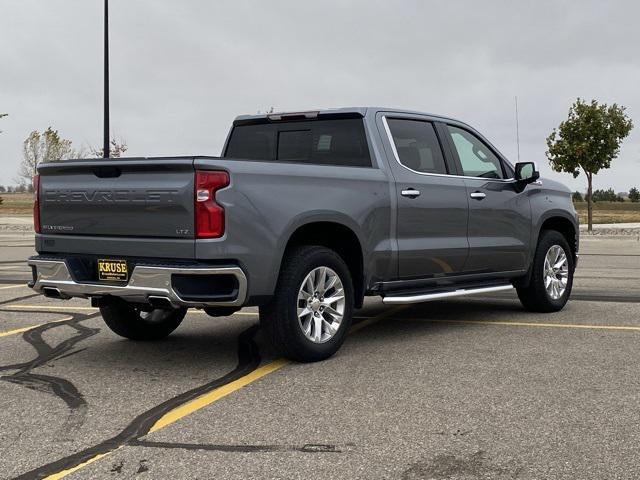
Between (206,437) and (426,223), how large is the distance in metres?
3.51

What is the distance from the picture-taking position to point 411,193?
7039mm

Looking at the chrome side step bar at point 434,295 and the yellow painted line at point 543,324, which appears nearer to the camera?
the chrome side step bar at point 434,295

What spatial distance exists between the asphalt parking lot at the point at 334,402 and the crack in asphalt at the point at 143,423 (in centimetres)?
1

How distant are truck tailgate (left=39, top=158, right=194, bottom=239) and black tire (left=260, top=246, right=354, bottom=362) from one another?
820mm

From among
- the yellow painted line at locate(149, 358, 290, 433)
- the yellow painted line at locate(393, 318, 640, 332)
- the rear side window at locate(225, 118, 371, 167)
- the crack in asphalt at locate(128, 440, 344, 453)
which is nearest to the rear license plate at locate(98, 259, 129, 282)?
the yellow painted line at locate(149, 358, 290, 433)

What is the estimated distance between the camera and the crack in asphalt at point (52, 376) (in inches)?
191

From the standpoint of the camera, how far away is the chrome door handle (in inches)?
275

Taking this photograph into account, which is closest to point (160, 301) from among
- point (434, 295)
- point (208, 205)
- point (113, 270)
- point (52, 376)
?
point (113, 270)

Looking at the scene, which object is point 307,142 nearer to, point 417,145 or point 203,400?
point 417,145

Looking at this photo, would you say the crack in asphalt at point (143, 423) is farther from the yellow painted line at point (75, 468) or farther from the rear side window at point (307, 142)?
the rear side window at point (307, 142)

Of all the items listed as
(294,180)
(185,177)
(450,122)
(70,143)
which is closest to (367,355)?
(294,180)

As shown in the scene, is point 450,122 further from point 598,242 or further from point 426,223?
point 598,242

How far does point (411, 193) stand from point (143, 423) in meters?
3.35

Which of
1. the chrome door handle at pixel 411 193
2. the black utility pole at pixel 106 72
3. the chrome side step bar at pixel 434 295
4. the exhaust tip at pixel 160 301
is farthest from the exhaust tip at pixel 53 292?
the black utility pole at pixel 106 72
